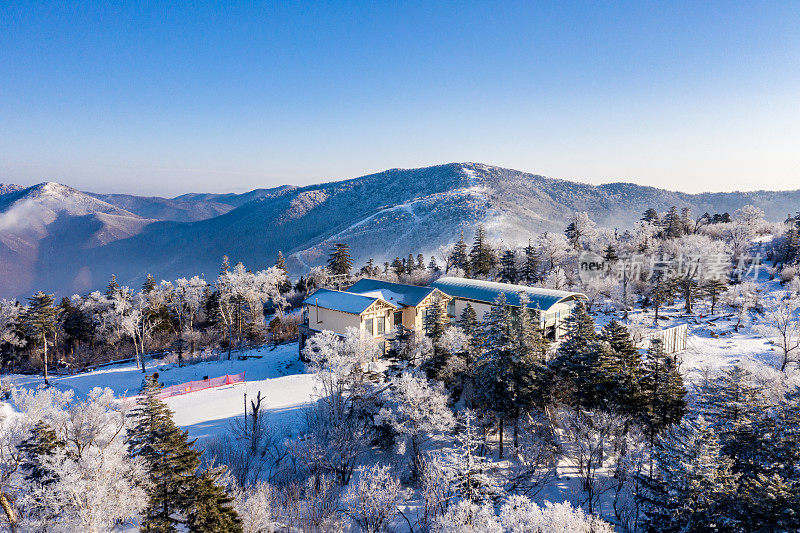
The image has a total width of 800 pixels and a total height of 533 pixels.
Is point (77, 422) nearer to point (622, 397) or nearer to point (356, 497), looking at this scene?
point (356, 497)

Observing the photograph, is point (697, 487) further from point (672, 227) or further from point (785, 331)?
point (672, 227)

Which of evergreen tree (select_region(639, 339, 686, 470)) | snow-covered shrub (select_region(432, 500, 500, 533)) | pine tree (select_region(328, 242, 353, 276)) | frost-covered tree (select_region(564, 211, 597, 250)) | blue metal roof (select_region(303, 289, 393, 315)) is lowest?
snow-covered shrub (select_region(432, 500, 500, 533))

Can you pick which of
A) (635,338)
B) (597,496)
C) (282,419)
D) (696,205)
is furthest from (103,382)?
(696,205)

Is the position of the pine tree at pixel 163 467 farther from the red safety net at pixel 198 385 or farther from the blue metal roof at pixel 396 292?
the blue metal roof at pixel 396 292

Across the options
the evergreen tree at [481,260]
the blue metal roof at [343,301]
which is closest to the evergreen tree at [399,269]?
the evergreen tree at [481,260]

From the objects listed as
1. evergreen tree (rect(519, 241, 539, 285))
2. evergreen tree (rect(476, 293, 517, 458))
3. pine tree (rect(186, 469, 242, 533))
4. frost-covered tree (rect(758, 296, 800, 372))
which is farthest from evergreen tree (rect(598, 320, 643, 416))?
evergreen tree (rect(519, 241, 539, 285))

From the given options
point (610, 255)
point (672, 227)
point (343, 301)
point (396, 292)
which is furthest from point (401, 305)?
point (672, 227)

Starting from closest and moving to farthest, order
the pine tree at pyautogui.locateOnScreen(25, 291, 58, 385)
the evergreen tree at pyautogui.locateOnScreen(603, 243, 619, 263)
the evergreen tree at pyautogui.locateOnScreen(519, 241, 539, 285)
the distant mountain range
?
1. the pine tree at pyautogui.locateOnScreen(25, 291, 58, 385)
2. the evergreen tree at pyautogui.locateOnScreen(603, 243, 619, 263)
3. the evergreen tree at pyautogui.locateOnScreen(519, 241, 539, 285)
4. the distant mountain range

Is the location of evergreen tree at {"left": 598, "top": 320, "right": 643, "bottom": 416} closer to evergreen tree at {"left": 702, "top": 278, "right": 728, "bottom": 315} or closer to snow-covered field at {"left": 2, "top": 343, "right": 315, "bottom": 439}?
snow-covered field at {"left": 2, "top": 343, "right": 315, "bottom": 439}
